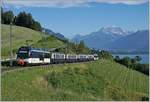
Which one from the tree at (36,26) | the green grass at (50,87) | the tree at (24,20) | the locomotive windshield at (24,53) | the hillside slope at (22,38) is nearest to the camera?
the green grass at (50,87)

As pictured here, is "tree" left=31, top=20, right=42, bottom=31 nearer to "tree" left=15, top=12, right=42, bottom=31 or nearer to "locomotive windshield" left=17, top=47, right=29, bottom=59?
"tree" left=15, top=12, right=42, bottom=31

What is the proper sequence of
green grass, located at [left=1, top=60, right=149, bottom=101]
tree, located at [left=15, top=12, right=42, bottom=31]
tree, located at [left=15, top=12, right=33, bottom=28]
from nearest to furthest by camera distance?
green grass, located at [left=1, top=60, right=149, bottom=101]
tree, located at [left=15, top=12, right=42, bottom=31]
tree, located at [left=15, top=12, right=33, bottom=28]

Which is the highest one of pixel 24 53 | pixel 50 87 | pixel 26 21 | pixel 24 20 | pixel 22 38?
pixel 24 20

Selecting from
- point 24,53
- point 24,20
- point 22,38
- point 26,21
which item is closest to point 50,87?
point 24,53

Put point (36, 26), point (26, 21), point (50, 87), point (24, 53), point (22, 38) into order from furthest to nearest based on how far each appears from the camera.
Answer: point (36, 26) → point (26, 21) → point (22, 38) → point (24, 53) → point (50, 87)

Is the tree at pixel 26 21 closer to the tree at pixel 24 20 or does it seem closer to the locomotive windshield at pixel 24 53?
the tree at pixel 24 20

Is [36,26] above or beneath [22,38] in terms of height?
above

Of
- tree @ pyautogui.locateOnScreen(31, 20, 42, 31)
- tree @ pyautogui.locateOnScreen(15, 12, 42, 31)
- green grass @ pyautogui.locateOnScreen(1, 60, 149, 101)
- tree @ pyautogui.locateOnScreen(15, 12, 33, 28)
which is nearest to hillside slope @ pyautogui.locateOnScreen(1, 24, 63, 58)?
tree @ pyautogui.locateOnScreen(31, 20, 42, 31)

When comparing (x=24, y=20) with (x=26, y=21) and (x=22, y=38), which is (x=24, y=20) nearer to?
(x=26, y=21)

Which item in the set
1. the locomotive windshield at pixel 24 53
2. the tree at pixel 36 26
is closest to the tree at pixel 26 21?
the tree at pixel 36 26

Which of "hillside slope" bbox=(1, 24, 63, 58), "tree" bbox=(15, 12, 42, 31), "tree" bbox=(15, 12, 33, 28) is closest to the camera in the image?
"hillside slope" bbox=(1, 24, 63, 58)

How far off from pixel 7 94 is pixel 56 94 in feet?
17.7

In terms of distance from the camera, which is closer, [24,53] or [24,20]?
[24,53]

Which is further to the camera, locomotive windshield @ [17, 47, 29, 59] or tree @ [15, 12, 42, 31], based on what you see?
tree @ [15, 12, 42, 31]
